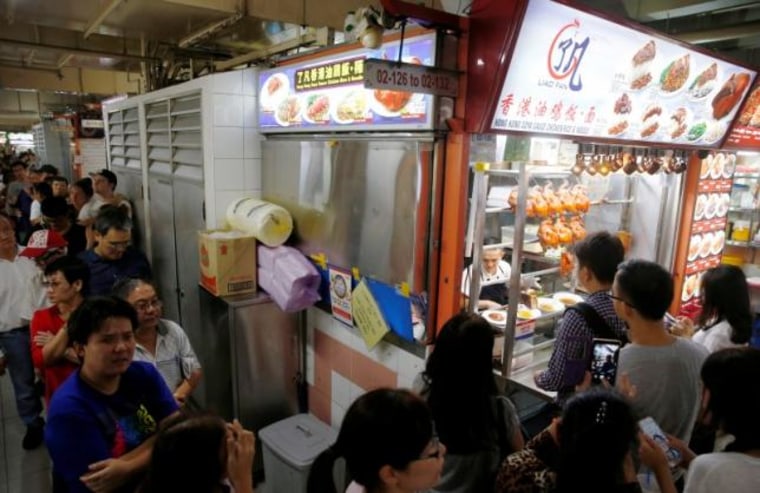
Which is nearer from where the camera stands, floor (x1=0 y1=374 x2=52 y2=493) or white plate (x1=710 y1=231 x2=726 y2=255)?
floor (x1=0 y1=374 x2=52 y2=493)

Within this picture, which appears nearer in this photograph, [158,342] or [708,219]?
[158,342]

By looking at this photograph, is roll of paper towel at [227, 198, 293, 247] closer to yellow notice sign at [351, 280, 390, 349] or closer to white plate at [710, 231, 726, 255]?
yellow notice sign at [351, 280, 390, 349]

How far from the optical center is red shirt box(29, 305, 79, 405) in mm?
2574

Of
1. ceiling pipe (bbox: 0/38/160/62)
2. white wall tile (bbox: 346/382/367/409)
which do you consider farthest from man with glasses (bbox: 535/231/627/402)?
ceiling pipe (bbox: 0/38/160/62)

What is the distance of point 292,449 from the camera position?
3.35m

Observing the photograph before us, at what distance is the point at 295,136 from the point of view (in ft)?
12.5

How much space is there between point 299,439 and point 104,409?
69.5 inches

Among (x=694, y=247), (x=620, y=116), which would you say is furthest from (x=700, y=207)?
(x=620, y=116)

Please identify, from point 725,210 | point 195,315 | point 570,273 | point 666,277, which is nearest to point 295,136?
point 195,315

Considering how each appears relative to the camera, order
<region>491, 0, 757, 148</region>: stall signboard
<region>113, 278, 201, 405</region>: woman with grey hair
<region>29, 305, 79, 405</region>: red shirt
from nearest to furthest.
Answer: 1. <region>491, 0, 757, 148</region>: stall signboard
2. <region>29, 305, 79, 405</region>: red shirt
3. <region>113, 278, 201, 405</region>: woman with grey hair

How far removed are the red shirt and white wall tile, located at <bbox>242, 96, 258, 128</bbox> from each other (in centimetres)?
208

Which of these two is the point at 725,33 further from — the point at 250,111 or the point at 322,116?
the point at 250,111

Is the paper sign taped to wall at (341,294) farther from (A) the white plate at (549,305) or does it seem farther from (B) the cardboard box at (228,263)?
(A) the white plate at (549,305)

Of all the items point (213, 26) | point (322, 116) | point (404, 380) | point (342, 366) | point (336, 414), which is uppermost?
point (213, 26)
